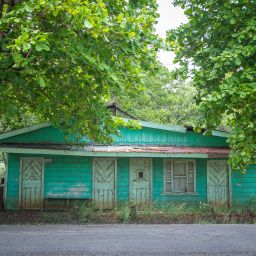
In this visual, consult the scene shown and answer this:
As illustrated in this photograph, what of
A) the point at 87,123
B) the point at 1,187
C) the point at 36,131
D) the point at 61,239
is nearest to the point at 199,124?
the point at 87,123

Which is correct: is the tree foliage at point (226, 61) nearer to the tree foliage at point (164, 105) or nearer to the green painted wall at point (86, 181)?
the green painted wall at point (86, 181)

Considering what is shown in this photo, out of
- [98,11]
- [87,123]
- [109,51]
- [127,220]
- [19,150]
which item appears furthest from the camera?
[19,150]

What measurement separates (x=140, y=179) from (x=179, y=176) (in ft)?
5.67

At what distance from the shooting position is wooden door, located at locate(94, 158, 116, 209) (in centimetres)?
1414

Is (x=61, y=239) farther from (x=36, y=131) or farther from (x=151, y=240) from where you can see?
(x=36, y=131)

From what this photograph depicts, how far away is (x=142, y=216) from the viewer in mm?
12094

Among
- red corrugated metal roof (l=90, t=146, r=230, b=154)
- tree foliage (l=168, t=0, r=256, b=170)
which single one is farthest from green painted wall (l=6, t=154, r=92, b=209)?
tree foliage (l=168, t=0, r=256, b=170)

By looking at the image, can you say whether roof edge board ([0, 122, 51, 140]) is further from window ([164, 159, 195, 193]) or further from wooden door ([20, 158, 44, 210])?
window ([164, 159, 195, 193])

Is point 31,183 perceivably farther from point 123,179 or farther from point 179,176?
point 179,176

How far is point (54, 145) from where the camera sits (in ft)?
45.7

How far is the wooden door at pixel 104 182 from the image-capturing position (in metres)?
14.1

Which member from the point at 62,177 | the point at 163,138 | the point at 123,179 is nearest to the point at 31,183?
the point at 62,177

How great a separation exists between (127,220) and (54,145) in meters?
4.64

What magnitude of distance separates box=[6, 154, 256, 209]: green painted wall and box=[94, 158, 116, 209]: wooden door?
23 cm
